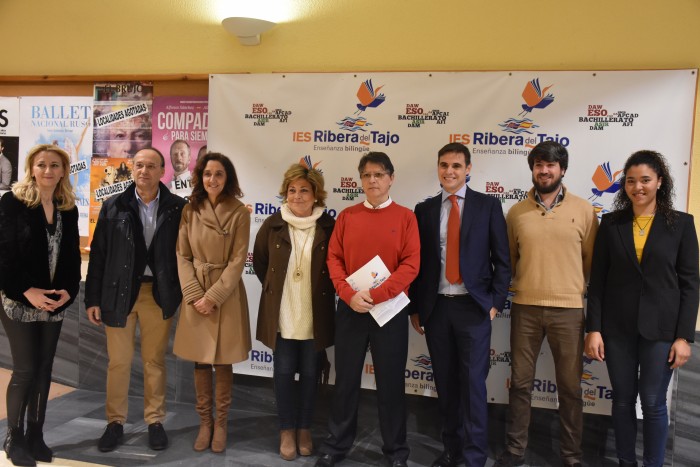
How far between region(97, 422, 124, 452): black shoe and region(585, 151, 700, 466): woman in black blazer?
8.26 feet

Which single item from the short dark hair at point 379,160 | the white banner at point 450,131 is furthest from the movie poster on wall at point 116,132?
the short dark hair at point 379,160

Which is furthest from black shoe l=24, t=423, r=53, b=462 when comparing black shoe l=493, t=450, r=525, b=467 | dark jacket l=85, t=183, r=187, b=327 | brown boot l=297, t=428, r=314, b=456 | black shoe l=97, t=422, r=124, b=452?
black shoe l=493, t=450, r=525, b=467

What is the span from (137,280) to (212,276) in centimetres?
41

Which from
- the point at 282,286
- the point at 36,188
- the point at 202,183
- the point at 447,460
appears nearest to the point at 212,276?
the point at 282,286

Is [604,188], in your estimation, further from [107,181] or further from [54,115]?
[54,115]

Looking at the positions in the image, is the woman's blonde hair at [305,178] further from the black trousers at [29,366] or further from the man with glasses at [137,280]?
the black trousers at [29,366]

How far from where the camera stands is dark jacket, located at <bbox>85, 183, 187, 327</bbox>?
2791mm

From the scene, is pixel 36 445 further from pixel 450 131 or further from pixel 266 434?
pixel 450 131

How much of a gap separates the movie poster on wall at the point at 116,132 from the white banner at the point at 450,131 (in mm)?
584

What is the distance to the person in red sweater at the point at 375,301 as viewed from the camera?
2.57 metres

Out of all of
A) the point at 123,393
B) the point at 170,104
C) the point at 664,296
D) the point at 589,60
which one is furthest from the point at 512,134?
the point at 123,393

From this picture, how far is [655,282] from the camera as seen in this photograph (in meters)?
2.46

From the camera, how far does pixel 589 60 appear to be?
9.98ft

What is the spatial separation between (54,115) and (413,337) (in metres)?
3.00
